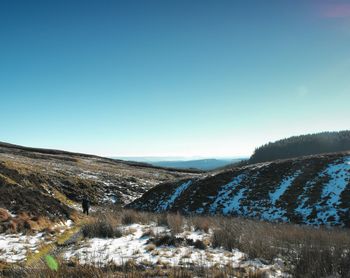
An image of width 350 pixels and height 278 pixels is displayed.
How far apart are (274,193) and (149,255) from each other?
62.8 ft

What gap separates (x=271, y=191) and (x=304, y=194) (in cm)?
321

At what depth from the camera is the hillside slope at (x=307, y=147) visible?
371 feet

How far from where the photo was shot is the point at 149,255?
1055cm

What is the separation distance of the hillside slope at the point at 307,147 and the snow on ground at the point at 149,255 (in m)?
108

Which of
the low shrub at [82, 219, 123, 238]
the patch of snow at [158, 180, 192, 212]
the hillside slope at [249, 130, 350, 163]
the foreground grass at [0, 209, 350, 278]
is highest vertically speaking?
the hillside slope at [249, 130, 350, 163]

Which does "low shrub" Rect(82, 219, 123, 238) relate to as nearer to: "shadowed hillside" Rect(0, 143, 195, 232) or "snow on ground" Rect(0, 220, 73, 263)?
"snow on ground" Rect(0, 220, 73, 263)

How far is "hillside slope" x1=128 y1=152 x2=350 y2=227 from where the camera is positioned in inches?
886

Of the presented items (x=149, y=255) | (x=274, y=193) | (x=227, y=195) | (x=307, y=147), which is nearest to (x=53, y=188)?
(x=227, y=195)

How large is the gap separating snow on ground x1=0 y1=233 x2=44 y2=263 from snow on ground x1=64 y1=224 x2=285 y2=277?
1.62m

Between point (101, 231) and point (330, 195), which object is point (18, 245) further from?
point (330, 195)

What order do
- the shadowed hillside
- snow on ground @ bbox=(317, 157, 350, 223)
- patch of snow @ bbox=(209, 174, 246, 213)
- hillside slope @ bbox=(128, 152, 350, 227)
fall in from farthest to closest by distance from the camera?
patch of snow @ bbox=(209, 174, 246, 213) → hillside slope @ bbox=(128, 152, 350, 227) → snow on ground @ bbox=(317, 157, 350, 223) → the shadowed hillside

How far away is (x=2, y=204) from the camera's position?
17672 millimetres

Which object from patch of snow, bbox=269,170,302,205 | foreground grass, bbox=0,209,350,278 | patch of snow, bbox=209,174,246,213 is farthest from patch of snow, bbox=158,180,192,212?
foreground grass, bbox=0,209,350,278

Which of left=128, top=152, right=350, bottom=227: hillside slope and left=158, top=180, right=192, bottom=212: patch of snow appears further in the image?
left=158, top=180, right=192, bottom=212: patch of snow
